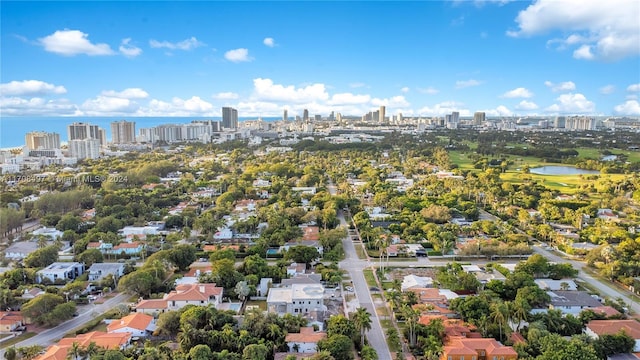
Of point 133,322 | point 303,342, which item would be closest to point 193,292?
point 133,322

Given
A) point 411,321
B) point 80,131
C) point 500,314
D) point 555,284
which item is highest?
point 80,131

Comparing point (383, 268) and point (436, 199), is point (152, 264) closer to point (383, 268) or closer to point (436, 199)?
point (383, 268)

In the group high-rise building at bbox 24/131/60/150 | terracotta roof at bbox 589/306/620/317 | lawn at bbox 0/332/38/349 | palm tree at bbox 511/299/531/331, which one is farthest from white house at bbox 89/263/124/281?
high-rise building at bbox 24/131/60/150

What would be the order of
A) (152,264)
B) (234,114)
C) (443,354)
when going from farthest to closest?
(234,114) → (152,264) → (443,354)

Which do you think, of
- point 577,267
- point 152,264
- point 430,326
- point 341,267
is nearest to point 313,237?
point 341,267

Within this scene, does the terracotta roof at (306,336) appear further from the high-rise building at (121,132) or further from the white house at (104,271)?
the high-rise building at (121,132)

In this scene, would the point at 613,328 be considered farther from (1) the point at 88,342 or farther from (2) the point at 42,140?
(2) the point at 42,140

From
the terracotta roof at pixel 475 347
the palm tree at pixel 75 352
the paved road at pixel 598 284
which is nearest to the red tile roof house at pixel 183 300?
the palm tree at pixel 75 352

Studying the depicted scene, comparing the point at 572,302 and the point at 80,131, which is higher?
the point at 80,131
